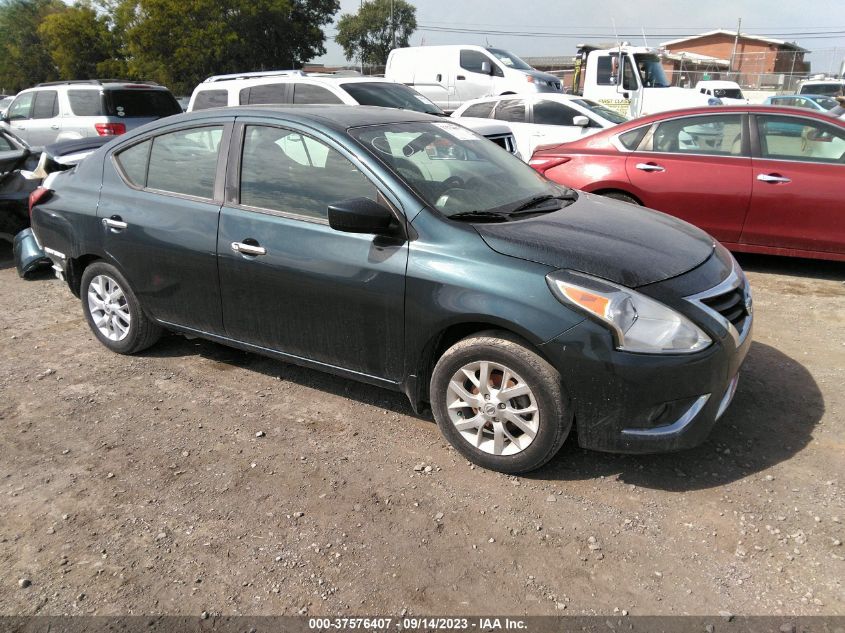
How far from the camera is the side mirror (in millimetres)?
3209

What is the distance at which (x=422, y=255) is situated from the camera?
3.24 meters

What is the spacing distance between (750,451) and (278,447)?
2405 mm

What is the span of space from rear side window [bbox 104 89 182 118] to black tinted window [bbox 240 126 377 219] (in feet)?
29.4

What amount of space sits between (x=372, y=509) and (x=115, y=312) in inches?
103

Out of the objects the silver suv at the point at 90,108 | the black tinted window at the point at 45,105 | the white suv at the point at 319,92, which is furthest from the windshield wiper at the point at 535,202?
the black tinted window at the point at 45,105

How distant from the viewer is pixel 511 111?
1061 cm

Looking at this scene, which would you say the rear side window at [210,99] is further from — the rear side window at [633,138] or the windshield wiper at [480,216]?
the windshield wiper at [480,216]

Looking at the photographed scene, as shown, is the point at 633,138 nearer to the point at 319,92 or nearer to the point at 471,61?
the point at 319,92

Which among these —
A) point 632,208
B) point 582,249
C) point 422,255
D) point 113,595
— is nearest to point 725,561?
point 582,249

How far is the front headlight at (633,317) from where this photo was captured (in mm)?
2869

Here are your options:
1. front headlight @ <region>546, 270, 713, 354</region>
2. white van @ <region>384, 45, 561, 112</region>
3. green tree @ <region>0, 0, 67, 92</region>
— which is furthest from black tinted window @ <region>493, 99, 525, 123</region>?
green tree @ <region>0, 0, 67, 92</region>

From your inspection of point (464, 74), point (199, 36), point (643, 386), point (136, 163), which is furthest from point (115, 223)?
point (199, 36)

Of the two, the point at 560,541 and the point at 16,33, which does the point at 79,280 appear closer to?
the point at 560,541

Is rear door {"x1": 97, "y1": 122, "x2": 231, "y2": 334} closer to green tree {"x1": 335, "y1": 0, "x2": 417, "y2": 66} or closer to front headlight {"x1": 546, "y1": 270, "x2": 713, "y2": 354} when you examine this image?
front headlight {"x1": 546, "y1": 270, "x2": 713, "y2": 354}
